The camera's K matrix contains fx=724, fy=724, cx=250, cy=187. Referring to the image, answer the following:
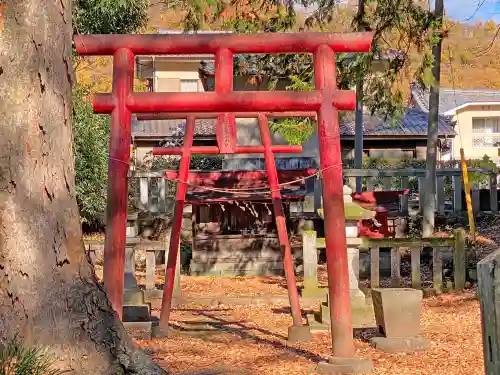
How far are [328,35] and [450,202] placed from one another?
37.4ft

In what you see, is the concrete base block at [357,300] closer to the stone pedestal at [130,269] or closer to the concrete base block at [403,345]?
the concrete base block at [403,345]

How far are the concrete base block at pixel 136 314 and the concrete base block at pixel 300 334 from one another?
218 centimetres

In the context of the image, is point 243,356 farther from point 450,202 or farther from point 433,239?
point 450,202

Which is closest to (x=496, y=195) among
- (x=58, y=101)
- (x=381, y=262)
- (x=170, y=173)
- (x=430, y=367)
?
(x=381, y=262)

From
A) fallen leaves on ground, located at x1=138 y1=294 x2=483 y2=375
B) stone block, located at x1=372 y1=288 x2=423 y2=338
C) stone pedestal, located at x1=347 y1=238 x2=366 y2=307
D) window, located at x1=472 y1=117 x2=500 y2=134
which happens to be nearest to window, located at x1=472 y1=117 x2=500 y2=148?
window, located at x1=472 y1=117 x2=500 y2=134

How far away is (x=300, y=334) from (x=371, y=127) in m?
19.8

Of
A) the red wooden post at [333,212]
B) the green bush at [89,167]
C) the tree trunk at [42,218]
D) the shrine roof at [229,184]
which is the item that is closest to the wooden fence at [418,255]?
the shrine roof at [229,184]

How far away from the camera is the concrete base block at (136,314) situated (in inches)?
359

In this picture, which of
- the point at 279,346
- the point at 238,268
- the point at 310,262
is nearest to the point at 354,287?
the point at 279,346

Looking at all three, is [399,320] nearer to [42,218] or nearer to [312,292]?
[312,292]

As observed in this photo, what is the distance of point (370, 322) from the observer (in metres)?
8.34

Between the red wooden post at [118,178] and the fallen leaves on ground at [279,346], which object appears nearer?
the red wooden post at [118,178]

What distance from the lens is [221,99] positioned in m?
6.37

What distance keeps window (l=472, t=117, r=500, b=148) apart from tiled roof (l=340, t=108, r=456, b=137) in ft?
34.9
